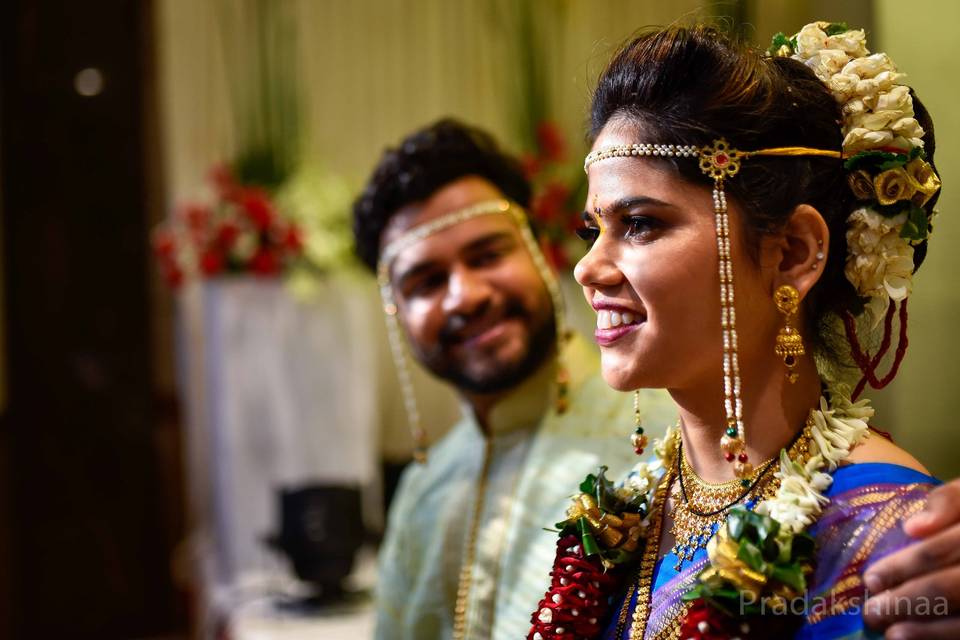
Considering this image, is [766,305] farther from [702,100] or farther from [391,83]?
[391,83]

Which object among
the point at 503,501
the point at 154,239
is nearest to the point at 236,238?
the point at 154,239

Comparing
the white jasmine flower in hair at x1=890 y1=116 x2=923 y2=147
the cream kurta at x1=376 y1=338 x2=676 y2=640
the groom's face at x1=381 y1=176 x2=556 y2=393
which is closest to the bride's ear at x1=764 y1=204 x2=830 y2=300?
the white jasmine flower in hair at x1=890 y1=116 x2=923 y2=147

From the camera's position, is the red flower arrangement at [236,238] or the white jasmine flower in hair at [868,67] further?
the red flower arrangement at [236,238]

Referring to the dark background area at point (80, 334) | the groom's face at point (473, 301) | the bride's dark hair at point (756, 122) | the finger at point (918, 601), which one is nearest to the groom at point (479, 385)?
the groom's face at point (473, 301)

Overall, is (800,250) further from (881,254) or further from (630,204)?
(630,204)

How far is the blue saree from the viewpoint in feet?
3.25

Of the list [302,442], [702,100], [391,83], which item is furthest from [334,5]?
[702,100]

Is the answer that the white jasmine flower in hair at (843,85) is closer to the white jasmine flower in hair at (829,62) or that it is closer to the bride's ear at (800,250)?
the white jasmine flower in hair at (829,62)

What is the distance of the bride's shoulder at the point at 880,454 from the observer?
42.1 inches

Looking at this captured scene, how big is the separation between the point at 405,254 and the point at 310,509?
1241 millimetres

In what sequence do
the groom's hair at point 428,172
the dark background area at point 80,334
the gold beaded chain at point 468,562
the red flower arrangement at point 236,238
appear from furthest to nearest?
the dark background area at point 80,334 → the red flower arrangement at point 236,238 → the groom's hair at point 428,172 → the gold beaded chain at point 468,562

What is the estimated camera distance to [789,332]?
3.62 ft

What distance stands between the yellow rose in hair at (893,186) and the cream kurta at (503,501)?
69 cm

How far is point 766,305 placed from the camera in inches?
43.8
